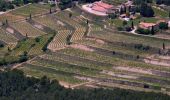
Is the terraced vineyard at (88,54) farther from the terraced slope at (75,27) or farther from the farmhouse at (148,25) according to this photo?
the farmhouse at (148,25)

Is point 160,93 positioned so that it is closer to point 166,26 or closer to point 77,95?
point 77,95

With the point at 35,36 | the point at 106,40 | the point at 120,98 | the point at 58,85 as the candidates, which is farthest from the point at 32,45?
the point at 120,98

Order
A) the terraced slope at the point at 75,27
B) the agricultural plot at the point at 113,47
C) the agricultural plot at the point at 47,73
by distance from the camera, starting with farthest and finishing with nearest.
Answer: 1. the terraced slope at the point at 75,27
2. the agricultural plot at the point at 113,47
3. the agricultural plot at the point at 47,73

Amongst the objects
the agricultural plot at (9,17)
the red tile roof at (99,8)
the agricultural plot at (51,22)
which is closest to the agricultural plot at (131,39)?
the red tile roof at (99,8)

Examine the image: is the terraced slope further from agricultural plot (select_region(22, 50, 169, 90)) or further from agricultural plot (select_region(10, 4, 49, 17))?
agricultural plot (select_region(22, 50, 169, 90))

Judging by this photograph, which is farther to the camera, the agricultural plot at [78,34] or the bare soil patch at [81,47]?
the agricultural plot at [78,34]

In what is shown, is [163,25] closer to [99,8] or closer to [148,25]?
[148,25]
